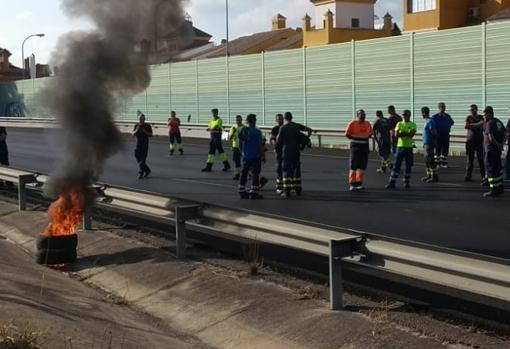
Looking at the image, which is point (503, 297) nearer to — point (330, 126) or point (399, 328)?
point (399, 328)

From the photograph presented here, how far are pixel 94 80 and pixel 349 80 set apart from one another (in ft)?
66.4

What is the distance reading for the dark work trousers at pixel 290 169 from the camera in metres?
14.8

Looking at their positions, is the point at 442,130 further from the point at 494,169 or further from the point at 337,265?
the point at 337,265

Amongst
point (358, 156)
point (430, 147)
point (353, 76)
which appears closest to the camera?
point (358, 156)

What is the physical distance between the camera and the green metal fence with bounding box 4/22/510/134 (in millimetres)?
23297

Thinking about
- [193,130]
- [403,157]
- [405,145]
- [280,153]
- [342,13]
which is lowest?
[403,157]

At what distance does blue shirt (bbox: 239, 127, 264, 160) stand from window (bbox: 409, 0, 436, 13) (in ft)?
125

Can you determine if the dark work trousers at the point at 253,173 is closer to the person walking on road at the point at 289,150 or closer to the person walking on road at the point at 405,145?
the person walking on road at the point at 289,150

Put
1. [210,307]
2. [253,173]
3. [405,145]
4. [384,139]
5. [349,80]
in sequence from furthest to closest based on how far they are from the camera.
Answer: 1. [349,80]
2. [384,139]
3. [405,145]
4. [253,173]
5. [210,307]

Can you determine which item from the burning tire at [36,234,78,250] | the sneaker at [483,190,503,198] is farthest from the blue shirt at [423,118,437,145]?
the burning tire at [36,234,78,250]

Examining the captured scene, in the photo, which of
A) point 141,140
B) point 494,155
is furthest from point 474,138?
point 141,140

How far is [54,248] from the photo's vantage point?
9.33 meters

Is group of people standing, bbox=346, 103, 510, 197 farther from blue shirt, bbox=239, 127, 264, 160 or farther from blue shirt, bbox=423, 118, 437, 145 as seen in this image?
blue shirt, bbox=239, 127, 264, 160

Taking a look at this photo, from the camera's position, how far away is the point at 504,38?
22438mm
